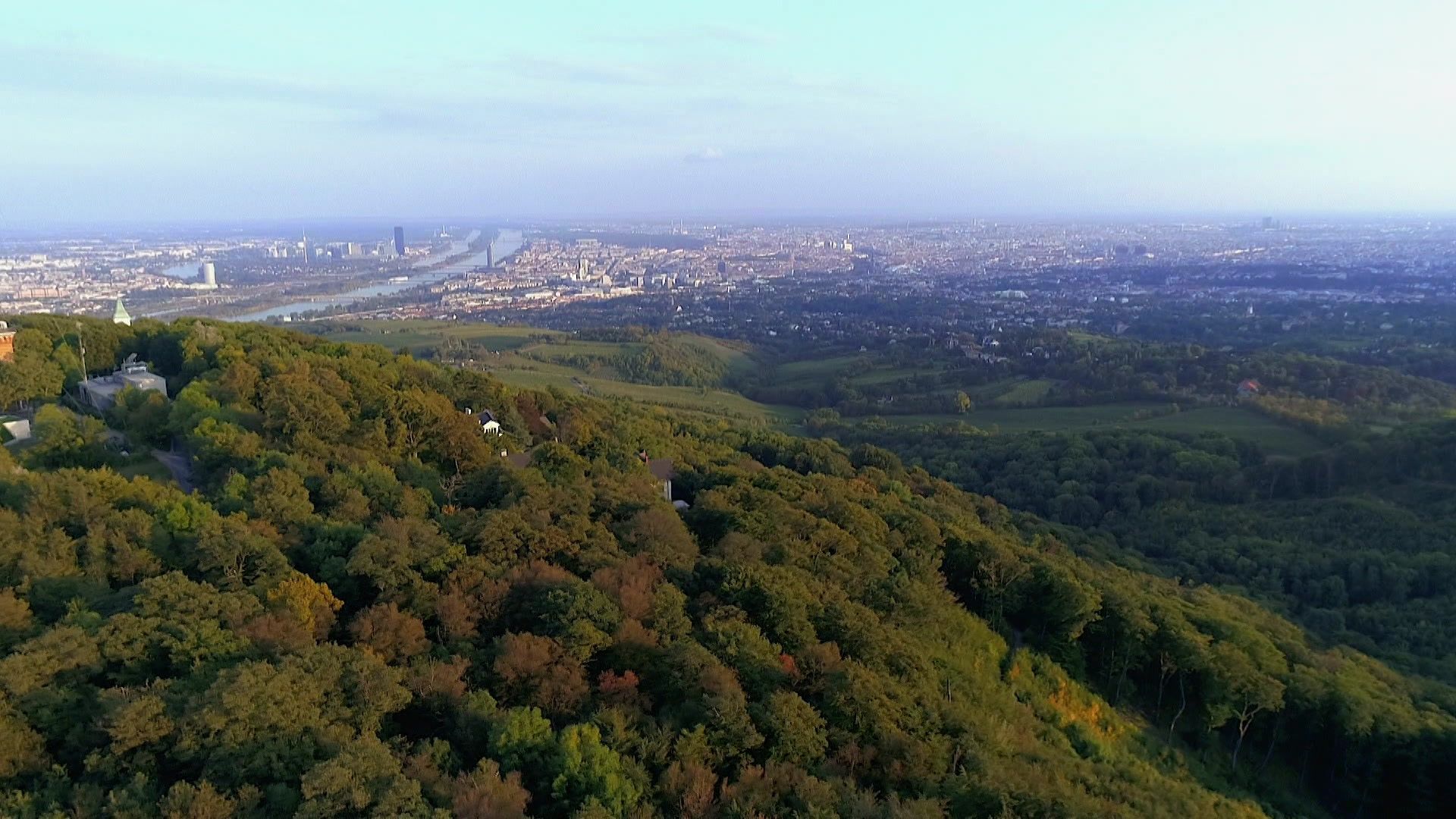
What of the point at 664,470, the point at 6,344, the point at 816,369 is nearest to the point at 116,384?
the point at 6,344

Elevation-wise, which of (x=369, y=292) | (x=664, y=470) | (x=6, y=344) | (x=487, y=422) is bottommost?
(x=664, y=470)

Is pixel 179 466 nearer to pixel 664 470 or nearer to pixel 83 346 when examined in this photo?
pixel 83 346

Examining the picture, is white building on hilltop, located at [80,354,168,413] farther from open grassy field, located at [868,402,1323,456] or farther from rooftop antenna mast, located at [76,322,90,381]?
open grassy field, located at [868,402,1323,456]

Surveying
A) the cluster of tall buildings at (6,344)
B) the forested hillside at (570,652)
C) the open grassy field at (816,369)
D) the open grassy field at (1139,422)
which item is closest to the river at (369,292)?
the cluster of tall buildings at (6,344)

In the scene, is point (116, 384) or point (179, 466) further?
point (116, 384)

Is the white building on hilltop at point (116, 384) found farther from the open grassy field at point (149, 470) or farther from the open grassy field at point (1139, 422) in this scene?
the open grassy field at point (1139, 422)

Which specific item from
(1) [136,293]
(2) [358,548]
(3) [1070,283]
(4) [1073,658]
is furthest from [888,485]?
(3) [1070,283]

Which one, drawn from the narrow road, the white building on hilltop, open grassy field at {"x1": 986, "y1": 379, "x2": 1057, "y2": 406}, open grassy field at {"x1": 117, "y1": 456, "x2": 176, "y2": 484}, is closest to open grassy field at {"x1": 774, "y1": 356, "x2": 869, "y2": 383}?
open grassy field at {"x1": 986, "y1": 379, "x2": 1057, "y2": 406}
